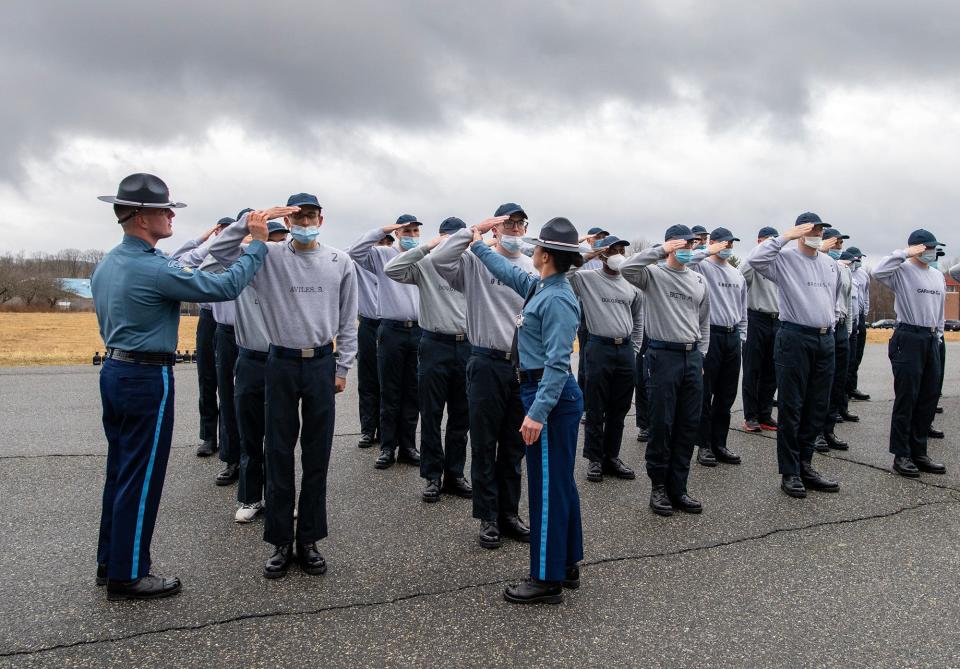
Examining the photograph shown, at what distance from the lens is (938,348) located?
22.0ft

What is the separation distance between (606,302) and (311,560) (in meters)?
3.52

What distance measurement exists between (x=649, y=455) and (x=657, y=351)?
824 millimetres

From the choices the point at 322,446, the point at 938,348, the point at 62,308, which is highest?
the point at 938,348

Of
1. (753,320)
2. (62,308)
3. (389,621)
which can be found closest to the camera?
(389,621)

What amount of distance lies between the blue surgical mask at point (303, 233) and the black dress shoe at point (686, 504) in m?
3.31

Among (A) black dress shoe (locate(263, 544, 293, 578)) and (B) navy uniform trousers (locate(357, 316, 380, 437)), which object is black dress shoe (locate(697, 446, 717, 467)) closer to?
(B) navy uniform trousers (locate(357, 316, 380, 437))

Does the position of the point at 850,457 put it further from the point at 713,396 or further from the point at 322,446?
the point at 322,446

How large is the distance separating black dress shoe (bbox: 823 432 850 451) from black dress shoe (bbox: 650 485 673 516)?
3.24 metres

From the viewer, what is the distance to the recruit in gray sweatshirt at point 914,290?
21.7ft

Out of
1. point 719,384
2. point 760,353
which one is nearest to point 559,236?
point 719,384

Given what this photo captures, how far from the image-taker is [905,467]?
639 cm

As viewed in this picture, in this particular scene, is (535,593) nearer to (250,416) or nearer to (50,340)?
(250,416)

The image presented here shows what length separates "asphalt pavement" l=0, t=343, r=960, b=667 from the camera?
3182 mm

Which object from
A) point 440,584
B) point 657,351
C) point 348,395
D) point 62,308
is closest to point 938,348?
point 657,351
